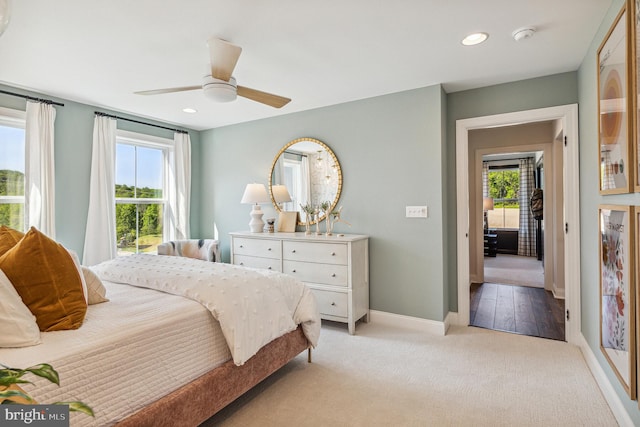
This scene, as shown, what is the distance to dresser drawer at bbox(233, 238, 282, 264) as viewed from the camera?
12.5ft

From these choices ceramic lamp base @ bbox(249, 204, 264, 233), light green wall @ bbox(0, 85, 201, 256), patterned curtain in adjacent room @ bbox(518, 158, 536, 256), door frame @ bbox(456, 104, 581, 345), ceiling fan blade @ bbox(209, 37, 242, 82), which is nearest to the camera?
ceiling fan blade @ bbox(209, 37, 242, 82)

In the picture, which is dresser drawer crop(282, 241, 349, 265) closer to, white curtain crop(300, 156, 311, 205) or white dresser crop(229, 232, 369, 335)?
white dresser crop(229, 232, 369, 335)

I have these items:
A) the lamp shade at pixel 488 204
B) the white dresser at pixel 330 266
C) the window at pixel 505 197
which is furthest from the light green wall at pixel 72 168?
the window at pixel 505 197

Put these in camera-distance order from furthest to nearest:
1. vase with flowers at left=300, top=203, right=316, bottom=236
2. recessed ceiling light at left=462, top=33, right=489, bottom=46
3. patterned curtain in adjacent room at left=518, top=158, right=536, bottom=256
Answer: patterned curtain in adjacent room at left=518, top=158, right=536, bottom=256 → vase with flowers at left=300, top=203, right=316, bottom=236 → recessed ceiling light at left=462, top=33, right=489, bottom=46

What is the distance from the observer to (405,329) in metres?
3.46

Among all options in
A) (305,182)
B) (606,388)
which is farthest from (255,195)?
(606,388)

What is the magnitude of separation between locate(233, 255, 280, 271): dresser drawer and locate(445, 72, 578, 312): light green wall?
1850 mm

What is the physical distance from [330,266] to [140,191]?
2805mm

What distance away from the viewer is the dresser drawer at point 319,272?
337 centimetres

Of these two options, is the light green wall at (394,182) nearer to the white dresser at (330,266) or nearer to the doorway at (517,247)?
the white dresser at (330,266)

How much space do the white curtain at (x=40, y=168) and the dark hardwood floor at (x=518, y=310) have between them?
4472mm

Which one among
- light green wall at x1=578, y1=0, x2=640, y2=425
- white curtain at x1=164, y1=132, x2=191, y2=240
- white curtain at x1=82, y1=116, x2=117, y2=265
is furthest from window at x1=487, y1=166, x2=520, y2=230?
white curtain at x1=82, y1=116, x2=117, y2=265

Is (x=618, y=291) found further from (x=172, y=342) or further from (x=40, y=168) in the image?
(x=40, y=168)

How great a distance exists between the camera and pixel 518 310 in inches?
159
